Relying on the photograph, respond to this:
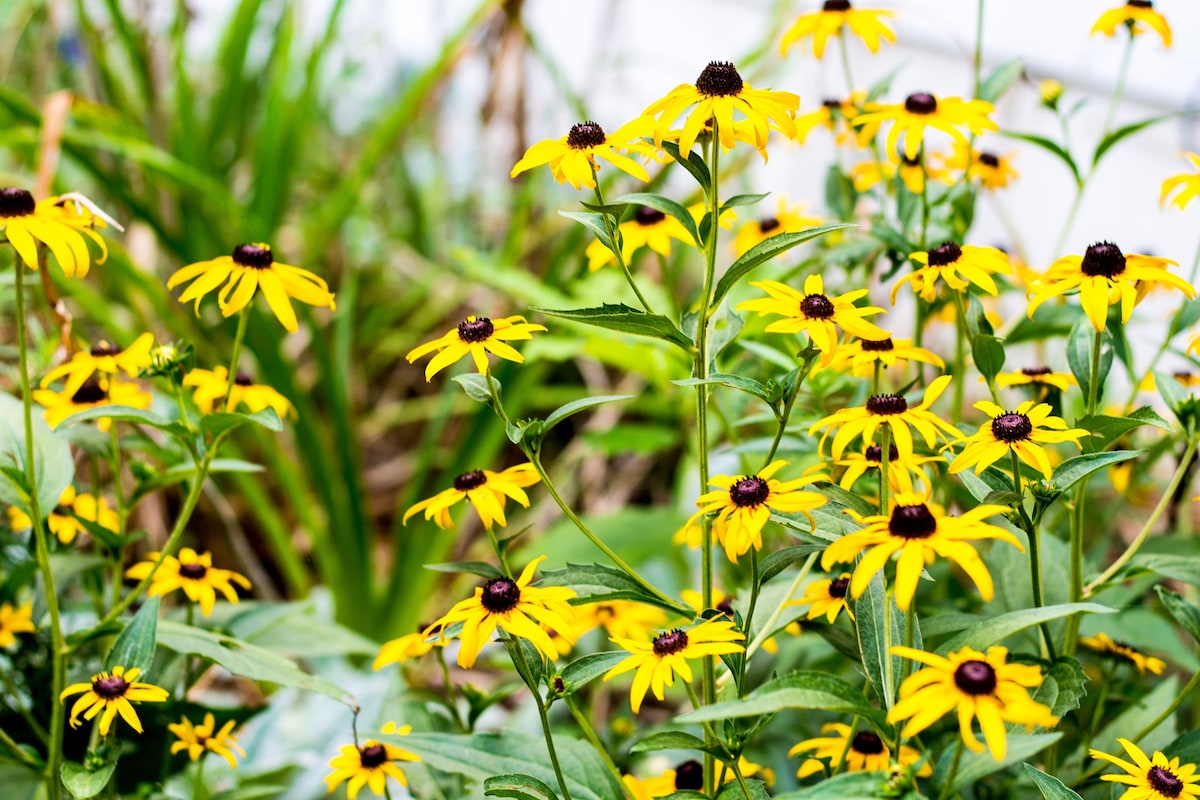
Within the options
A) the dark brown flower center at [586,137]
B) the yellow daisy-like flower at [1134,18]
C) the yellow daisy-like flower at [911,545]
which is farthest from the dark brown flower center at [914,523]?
the yellow daisy-like flower at [1134,18]

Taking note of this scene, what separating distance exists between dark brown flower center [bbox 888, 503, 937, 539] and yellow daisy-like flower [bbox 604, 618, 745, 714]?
8 centimetres

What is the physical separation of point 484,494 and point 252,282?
0.17m

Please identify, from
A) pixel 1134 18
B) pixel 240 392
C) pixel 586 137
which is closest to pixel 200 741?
pixel 240 392

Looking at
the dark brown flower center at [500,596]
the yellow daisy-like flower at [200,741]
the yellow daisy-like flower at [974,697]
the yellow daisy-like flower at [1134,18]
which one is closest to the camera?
the yellow daisy-like flower at [974,697]

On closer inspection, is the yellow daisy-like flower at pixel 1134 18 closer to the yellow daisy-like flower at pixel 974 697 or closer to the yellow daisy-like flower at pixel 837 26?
the yellow daisy-like flower at pixel 837 26

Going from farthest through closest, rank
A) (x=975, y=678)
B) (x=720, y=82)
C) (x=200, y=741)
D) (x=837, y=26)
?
(x=837, y=26) → (x=200, y=741) → (x=720, y=82) → (x=975, y=678)

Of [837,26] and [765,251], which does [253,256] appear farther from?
[837,26]

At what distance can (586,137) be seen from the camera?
1.65 feet

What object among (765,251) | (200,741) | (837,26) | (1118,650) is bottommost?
(200,741)

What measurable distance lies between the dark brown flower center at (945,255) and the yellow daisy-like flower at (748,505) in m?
0.16

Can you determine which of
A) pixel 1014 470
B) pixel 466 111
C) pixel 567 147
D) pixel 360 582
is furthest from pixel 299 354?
pixel 1014 470

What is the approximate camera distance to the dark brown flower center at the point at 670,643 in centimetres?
46

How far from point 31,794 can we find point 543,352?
23.0 inches

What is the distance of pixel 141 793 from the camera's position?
609mm
